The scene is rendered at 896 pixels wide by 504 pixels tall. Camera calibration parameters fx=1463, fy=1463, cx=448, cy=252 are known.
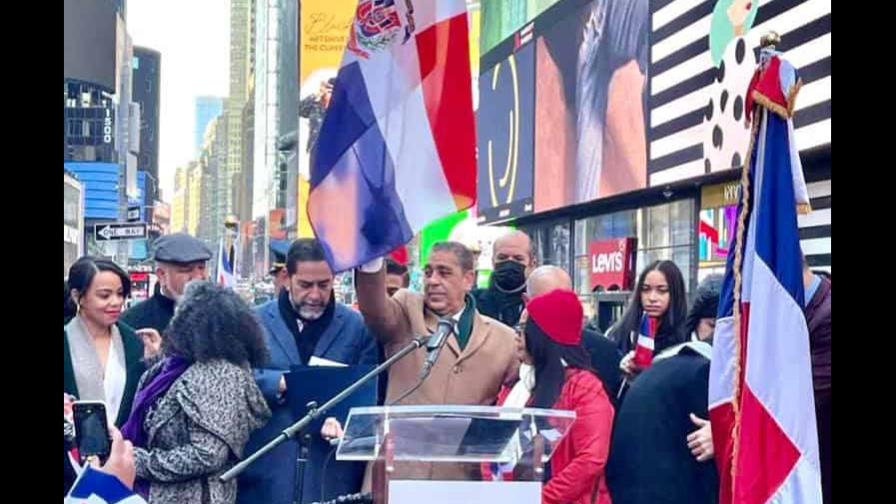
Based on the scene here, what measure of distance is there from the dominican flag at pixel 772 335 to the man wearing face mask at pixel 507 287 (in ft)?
8.40

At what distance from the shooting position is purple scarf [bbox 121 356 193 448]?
500cm

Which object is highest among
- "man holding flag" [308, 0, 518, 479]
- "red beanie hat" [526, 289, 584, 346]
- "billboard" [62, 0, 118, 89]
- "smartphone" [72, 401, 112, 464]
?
"billboard" [62, 0, 118, 89]

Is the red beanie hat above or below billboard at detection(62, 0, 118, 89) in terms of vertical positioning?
below

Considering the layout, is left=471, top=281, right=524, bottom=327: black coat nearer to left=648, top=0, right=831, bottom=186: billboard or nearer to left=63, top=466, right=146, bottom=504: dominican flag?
left=63, top=466, right=146, bottom=504: dominican flag

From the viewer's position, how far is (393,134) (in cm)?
518

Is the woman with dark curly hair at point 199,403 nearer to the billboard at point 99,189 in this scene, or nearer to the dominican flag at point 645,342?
the dominican flag at point 645,342

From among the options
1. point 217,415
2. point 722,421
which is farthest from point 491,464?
point 217,415

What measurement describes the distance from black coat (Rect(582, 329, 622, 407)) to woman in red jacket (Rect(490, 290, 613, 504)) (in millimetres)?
515

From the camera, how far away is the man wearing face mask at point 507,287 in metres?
7.07

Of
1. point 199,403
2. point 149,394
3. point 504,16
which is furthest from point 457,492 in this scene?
point 504,16

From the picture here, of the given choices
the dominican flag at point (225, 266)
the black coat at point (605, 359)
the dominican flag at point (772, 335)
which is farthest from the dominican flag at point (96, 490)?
the dominican flag at point (225, 266)

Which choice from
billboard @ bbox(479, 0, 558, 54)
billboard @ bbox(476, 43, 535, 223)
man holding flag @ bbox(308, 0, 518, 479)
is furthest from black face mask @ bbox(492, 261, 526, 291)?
billboard @ bbox(476, 43, 535, 223)

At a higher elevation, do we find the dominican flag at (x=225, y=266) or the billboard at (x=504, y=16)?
the billboard at (x=504, y=16)

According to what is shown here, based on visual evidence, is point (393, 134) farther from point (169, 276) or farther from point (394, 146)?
point (169, 276)
